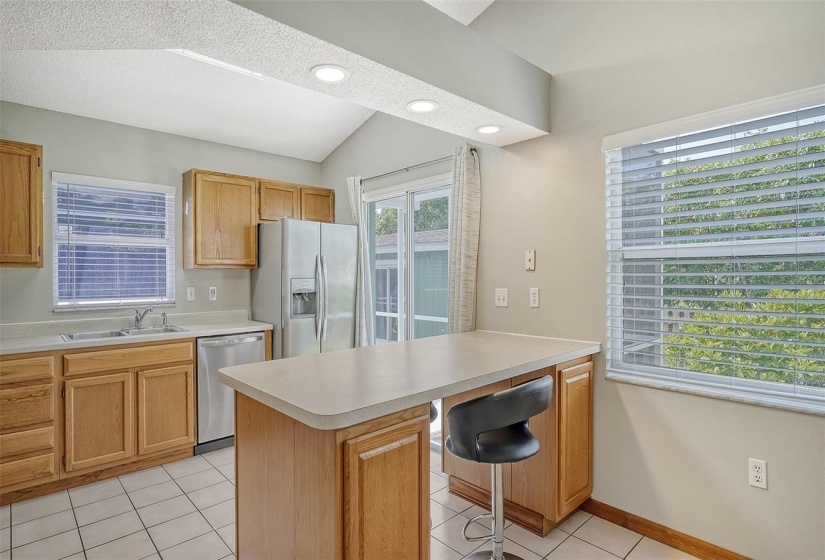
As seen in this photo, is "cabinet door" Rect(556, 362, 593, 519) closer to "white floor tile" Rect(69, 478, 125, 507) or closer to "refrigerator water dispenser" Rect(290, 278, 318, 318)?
→ "refrigerator water dispenser" Rect(290, 278, 318, 318)

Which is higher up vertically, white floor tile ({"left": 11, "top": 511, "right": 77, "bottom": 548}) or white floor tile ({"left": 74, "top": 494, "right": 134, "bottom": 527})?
white floor tile ({"left": 11, "top": 511, "right": 77, "bottom": 548})

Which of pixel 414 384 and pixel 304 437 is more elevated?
pixel 414 384

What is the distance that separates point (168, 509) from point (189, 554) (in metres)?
0.54

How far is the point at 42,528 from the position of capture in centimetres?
228

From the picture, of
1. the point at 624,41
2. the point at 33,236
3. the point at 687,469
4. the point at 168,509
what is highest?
the point at 624,41

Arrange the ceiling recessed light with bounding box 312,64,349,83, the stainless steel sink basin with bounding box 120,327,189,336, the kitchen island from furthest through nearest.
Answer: the stainless steel sink basin with bounding box 120,327,189,336
the ceiling recessed light with bounding box 312,64,349,83
the kitchen island

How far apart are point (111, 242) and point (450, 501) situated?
3.19 m

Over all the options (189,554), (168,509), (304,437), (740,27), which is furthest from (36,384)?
(740,27)

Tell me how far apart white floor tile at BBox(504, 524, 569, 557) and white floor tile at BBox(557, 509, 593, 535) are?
0.14ft

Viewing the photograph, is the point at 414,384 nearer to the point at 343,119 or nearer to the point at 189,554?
the point at 189,554

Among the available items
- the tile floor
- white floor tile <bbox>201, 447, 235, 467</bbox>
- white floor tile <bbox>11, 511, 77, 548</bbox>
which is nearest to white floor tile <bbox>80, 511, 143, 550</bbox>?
the tile floor

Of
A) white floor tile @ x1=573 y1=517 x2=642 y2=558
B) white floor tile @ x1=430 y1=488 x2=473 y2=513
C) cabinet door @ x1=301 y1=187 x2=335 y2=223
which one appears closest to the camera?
white floor tile @ x1=573 y1=517 x2=642 y2=558

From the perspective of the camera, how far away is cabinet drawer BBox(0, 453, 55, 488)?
2479 millimetres

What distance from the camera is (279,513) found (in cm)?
151
